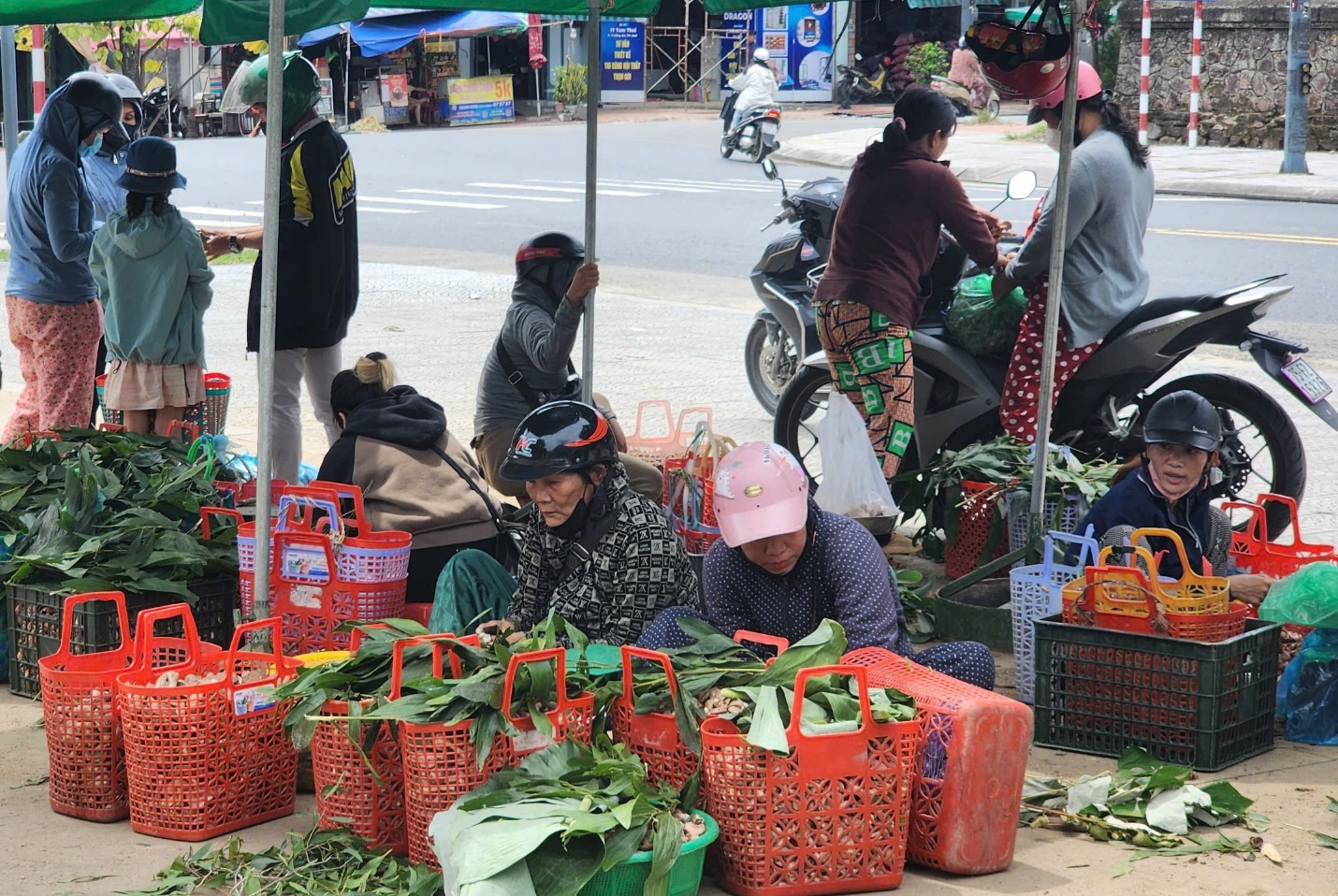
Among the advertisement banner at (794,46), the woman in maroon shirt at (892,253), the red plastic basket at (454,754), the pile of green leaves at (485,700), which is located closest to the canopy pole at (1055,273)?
the woman in maroon shirt at (892,253)

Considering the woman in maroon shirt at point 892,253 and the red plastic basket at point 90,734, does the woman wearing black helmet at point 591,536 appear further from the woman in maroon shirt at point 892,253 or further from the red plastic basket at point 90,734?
the woman in maroon shirt at point 892,253

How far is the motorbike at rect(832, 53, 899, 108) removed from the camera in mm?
33500

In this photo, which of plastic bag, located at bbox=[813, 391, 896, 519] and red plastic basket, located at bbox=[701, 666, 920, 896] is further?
plastic bag, located at bbox=[813, 391, 896, 519]

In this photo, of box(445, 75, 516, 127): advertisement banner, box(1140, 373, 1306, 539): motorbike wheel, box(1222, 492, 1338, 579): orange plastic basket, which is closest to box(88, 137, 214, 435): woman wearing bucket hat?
box(1140, 373, 1306, 539): motorbike wheel

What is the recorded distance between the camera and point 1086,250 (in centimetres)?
598

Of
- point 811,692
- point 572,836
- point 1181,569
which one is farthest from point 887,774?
point 1181,569

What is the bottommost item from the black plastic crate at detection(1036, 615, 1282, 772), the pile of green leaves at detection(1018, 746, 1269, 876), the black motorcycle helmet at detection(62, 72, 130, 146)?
the pile of green leaves at detection(1018, 746, 1269, 876)

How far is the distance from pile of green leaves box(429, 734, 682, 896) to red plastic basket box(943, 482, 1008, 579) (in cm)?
278

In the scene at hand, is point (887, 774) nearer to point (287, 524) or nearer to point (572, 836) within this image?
point (572, 836)

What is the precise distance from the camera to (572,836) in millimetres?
3123

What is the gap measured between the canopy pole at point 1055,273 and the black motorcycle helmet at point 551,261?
174 cm

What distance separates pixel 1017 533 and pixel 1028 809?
1960 mm

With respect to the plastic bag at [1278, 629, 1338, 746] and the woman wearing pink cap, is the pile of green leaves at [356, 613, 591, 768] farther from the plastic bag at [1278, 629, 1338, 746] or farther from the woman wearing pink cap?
the plastic bag at [1278, 629, 1338, 746]

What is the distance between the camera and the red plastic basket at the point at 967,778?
3.42 m
